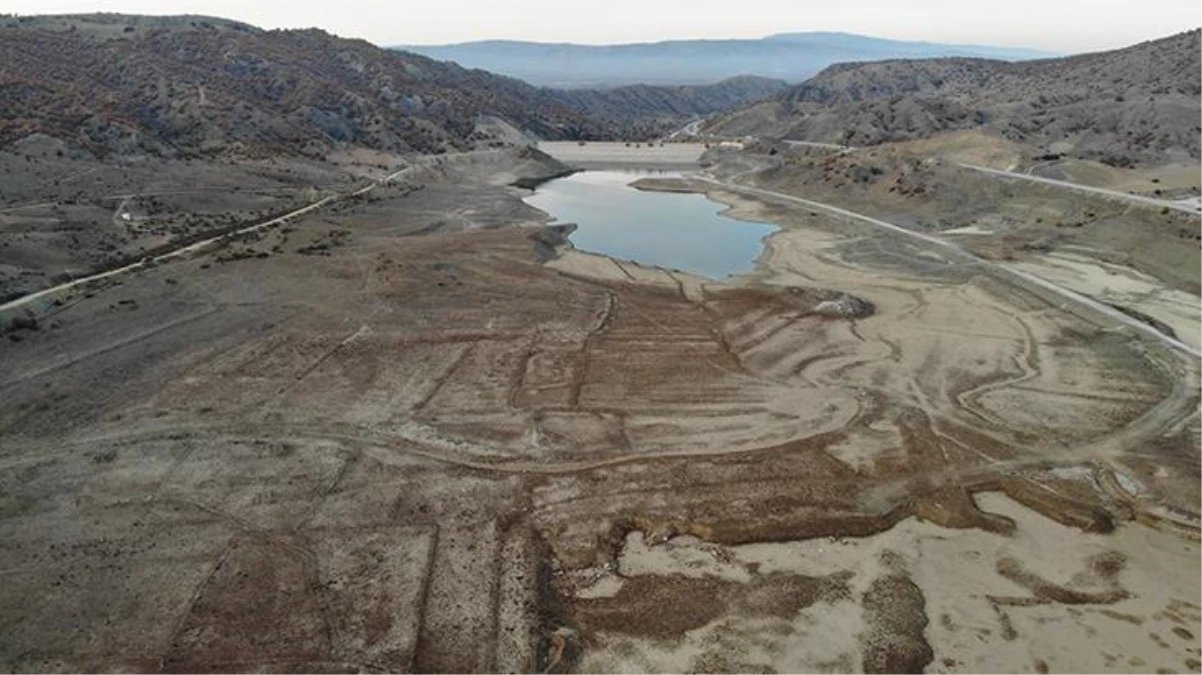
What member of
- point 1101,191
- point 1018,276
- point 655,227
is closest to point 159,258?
point 655,227

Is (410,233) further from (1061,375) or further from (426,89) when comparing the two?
(426,89)

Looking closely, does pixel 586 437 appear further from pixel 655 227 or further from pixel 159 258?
pixel 655 227

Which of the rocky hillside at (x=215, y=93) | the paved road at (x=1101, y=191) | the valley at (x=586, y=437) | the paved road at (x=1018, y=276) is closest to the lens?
the valley at (x=586, y=437)

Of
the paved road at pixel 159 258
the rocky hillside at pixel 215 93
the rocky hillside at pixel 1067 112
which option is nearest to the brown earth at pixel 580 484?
the paved road at pixel 159 258

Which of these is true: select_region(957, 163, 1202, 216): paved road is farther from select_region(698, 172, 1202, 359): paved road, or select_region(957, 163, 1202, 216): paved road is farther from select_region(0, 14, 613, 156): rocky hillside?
select_region(0, 14, 613, 156): rocky hillside

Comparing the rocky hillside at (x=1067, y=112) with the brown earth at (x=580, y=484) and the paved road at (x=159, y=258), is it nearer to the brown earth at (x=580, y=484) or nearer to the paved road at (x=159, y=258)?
the brown earth at (x=580, y=484)

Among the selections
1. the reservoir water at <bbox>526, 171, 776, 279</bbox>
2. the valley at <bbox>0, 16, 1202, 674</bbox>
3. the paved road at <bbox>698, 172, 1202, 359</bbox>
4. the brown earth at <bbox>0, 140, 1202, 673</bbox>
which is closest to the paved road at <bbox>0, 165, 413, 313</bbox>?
the valley at <bbox>0, 16, 1202, 674</bbox>
